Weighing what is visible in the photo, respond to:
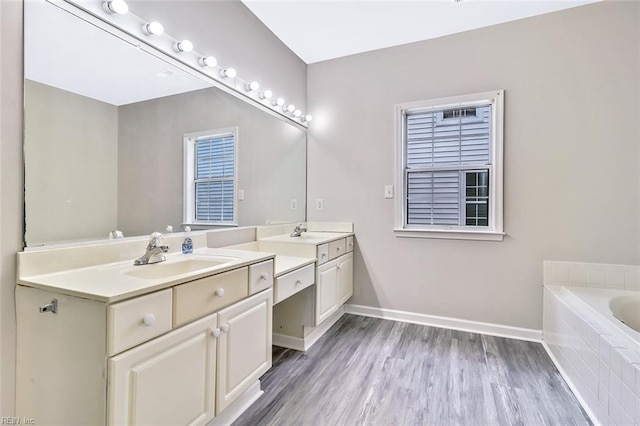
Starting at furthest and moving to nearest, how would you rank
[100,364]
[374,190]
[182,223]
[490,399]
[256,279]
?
[374,190] → [182,223] → [490,399] → [256,279] → [100,364]

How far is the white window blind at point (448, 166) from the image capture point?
2625 millimetres

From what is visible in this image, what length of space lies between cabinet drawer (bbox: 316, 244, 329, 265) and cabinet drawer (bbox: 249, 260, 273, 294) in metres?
0.66

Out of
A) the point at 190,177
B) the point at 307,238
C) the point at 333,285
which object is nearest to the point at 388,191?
the point at 307,238

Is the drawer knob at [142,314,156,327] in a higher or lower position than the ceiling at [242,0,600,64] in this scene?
lower

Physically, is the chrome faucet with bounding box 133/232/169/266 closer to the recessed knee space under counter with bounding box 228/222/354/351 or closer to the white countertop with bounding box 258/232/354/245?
the recessed knee space under counter with bounding box 228/222/354/351

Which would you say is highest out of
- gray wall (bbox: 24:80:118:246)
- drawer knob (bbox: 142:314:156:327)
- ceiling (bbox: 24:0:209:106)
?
ceiling (bbox: 24:0:209:106)

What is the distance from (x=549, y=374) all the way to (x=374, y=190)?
1877 millimetres

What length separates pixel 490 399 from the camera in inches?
66.9

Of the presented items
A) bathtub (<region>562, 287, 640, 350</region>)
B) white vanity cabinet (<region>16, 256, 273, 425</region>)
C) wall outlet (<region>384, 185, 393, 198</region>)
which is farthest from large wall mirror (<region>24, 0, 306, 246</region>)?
bathtub (<region>562, 287, 640, 350</region>)

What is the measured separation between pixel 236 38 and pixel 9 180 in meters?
1.71

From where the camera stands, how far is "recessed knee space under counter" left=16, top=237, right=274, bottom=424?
0.95 metres

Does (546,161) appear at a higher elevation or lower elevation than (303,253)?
higher

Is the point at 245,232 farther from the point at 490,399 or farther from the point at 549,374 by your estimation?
the point at 549,374

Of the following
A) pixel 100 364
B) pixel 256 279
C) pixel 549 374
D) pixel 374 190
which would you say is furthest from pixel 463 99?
pixel 100 364
